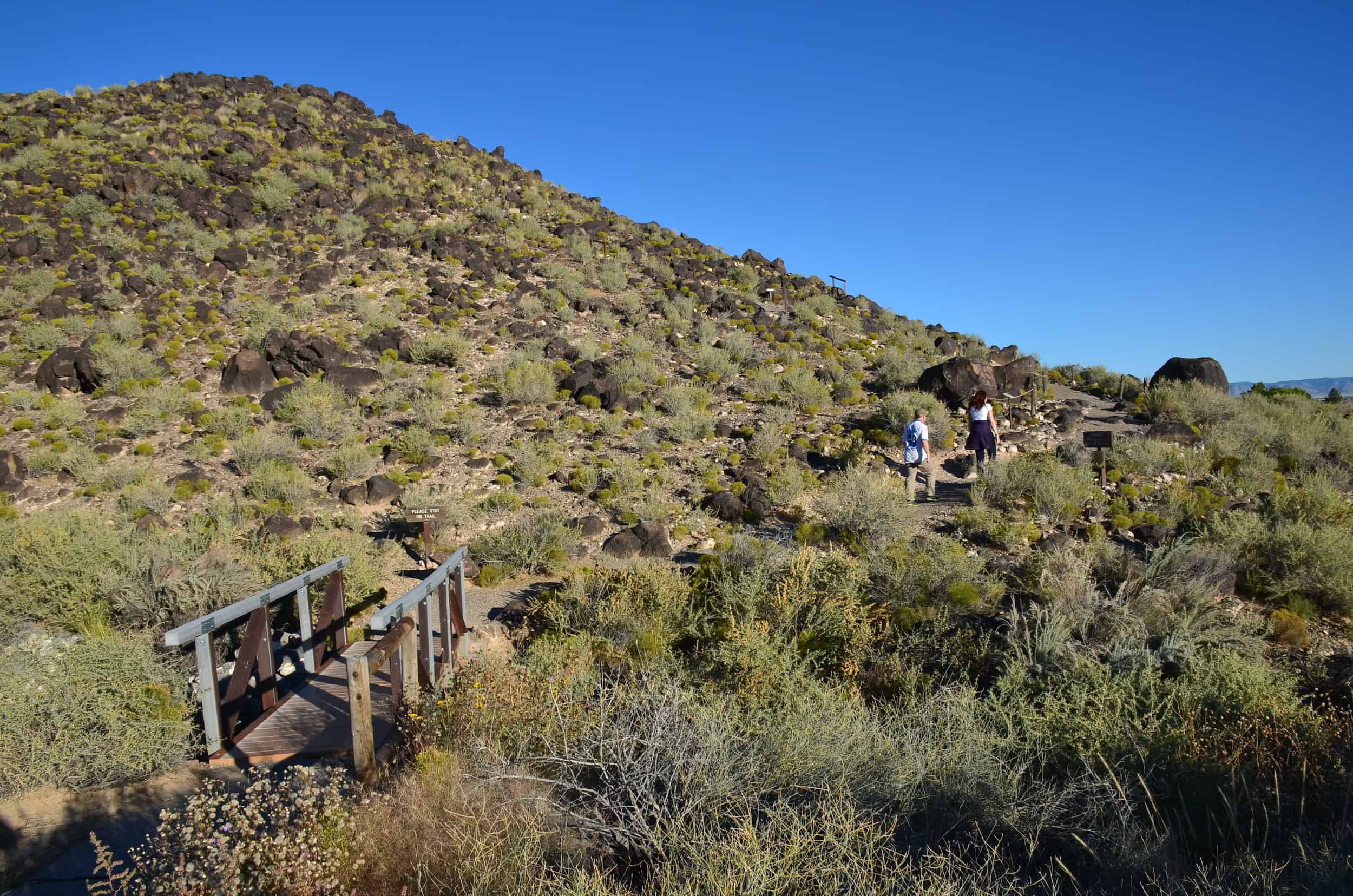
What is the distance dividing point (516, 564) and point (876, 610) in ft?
18.0

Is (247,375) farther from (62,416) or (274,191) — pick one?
(274,191)

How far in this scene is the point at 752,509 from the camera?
41.2 feet

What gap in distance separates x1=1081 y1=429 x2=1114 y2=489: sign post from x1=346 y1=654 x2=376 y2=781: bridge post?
12677mm

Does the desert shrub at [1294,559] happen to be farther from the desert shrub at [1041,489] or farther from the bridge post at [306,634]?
the bridge post at [306,634]

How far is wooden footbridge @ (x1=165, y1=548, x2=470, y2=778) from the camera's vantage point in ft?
16.9

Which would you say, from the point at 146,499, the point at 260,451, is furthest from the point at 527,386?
the point at 146,499

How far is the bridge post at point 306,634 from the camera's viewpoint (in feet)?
23.2

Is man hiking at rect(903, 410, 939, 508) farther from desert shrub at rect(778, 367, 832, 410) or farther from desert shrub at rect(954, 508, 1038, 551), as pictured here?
desert shrub at rect(778, 367, 832, 410)

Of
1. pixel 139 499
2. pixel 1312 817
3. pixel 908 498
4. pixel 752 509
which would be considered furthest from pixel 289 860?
pixel 139 499

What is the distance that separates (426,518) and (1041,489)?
9.89 metres

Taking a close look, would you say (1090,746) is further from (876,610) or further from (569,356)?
(569,356)

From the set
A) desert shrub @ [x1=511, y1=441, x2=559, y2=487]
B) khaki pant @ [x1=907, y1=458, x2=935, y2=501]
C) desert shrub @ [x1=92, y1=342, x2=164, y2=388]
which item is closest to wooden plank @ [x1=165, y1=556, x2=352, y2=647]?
desert shrub @ [x1=511, y1=441, x2=559, y2=487]

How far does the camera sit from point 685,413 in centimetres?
1688

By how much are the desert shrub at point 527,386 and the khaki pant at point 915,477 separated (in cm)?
900
